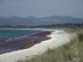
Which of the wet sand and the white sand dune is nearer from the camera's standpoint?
the white sand dune

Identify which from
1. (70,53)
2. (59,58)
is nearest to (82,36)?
(70,53)

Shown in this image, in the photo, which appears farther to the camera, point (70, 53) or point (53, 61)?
point (70, 53)

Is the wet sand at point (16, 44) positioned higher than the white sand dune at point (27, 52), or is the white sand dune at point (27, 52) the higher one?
the white sand dune at point (27, 52)

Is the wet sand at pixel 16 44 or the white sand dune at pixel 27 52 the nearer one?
the white sand dune at pixel 27 52

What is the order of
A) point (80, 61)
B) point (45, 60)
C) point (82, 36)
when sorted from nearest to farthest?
1. point (80, 61)
2. point (45, 60)
3. point (82, 36)

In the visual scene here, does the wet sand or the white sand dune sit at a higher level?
the white sand dune

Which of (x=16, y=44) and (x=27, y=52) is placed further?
(x=16, y=44)

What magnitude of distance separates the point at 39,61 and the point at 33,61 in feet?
1.48

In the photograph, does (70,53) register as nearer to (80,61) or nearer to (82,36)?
(80,61)

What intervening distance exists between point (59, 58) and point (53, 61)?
18.1 inches

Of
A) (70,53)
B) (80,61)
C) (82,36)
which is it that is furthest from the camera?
(82,36)

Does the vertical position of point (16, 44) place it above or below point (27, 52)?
below

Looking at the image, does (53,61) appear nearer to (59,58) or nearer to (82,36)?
(59,58)

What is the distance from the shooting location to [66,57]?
1068 cm
